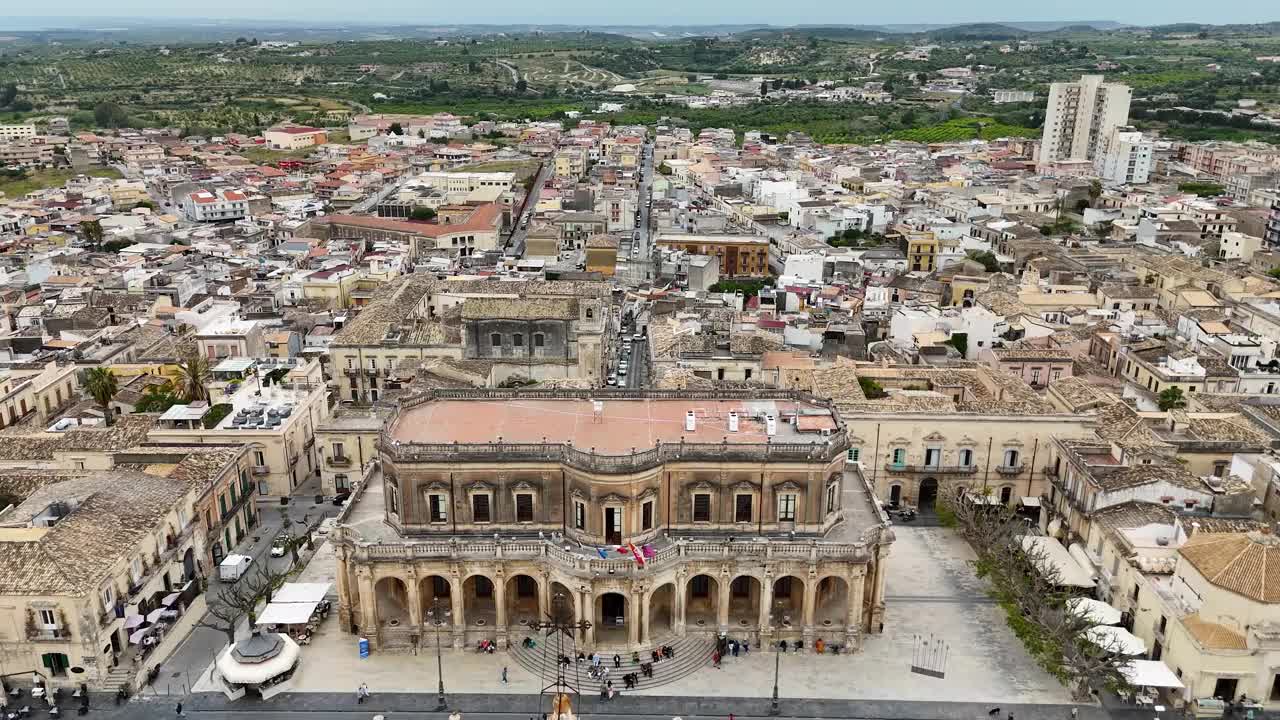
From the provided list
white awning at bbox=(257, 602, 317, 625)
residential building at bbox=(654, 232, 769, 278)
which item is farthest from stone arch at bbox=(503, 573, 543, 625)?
residential building at bbox=(654, 232, 769, 278)

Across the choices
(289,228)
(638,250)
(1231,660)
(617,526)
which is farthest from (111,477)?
(289,228)

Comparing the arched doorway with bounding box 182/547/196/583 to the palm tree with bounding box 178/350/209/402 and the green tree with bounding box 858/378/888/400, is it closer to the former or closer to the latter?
the palm tree with bounding box 178/350/209/402

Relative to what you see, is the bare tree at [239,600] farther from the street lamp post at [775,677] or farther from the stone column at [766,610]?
the street lamp post at [775,677]

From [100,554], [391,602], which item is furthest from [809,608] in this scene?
[100,554]

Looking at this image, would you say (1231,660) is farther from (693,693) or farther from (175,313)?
(175,313)

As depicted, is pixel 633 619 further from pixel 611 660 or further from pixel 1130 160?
pixel 1130 160
